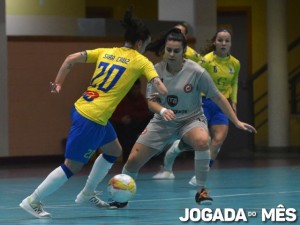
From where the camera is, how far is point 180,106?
10.7m

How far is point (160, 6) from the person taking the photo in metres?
20.5

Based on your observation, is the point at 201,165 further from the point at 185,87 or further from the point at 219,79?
the point at 219,79

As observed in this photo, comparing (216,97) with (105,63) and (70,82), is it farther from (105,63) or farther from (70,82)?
(70,82)

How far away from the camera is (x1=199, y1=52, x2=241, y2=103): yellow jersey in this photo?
13.6m

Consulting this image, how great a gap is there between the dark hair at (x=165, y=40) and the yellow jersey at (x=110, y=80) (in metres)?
0.58

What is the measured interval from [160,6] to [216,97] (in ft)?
33.8

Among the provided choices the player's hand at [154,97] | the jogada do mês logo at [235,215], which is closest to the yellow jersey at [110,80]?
the player's hand at [154,97]

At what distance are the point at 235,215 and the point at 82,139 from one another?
5.62 feet

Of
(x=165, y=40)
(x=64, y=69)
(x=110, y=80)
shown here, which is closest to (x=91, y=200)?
(x=110, y=80)

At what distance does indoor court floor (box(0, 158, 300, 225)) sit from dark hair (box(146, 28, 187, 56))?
1744mm

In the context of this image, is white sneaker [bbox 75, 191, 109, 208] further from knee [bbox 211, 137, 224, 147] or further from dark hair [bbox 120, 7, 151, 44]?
knee [bbox 211, 137, 224, 147]

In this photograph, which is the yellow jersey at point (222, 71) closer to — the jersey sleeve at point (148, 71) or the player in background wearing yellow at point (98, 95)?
the player in background wearing yellow at point (98, 95)

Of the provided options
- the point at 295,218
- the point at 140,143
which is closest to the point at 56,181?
the point at 140,143

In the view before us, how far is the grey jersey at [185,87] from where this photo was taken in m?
10.5
